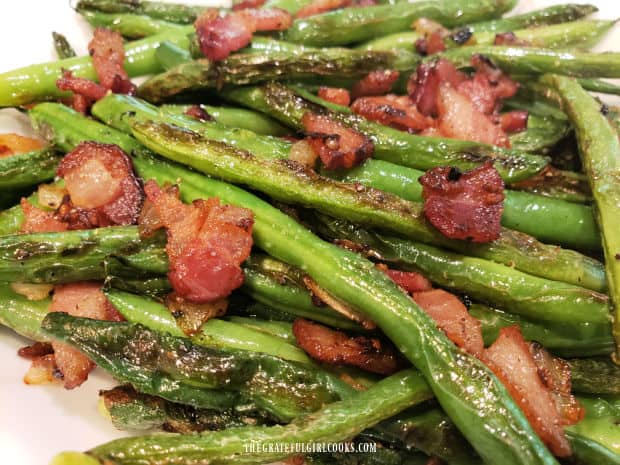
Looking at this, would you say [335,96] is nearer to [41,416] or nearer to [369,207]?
[369,207]

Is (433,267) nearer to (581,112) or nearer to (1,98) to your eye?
(581,112)

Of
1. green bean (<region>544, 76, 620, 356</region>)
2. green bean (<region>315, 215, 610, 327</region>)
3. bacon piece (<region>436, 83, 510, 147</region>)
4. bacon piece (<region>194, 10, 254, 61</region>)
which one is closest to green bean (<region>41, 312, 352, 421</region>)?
green bean (<region>315, 215, 610, 327</region>)

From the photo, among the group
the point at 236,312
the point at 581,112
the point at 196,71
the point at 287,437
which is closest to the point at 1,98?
the point at 196,71

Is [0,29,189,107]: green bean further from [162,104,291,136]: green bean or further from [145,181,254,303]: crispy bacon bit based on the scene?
[145,181,254,303]: crispy bacon bit

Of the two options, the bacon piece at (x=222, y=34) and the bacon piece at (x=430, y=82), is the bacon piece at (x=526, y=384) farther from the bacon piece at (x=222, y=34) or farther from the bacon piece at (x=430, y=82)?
the bacon piece at (x=222, y=34)

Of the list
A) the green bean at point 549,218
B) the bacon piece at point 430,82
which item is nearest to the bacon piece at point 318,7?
the bacon piece at point 430,82

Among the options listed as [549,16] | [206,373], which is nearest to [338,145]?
[206,373]
